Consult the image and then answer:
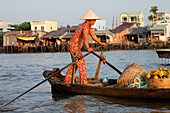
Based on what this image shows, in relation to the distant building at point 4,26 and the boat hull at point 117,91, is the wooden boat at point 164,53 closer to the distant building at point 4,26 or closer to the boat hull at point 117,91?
the boat hull at point 117,91

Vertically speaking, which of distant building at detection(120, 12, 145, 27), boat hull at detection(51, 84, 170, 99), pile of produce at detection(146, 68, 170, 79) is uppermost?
Answer: distant building at detection(120, 12, 145, 27)

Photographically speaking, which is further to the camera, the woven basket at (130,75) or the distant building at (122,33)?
the distant building at (122,33)

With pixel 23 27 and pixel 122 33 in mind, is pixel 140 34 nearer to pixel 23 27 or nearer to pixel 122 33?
pixel 122 33

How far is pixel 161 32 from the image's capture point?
40.9 m

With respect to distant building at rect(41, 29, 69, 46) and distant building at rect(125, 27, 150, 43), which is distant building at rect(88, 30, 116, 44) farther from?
distant building at rect(41, 29, 69, 46)

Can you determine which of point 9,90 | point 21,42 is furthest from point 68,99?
point 21,42

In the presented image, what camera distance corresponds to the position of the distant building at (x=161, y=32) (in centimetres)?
4043

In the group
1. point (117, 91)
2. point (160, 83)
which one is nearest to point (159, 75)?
point (160, 83)

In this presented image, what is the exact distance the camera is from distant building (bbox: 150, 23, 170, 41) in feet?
133

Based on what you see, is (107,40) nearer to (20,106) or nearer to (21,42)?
(21,42)

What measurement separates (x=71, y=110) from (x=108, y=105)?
83 cm

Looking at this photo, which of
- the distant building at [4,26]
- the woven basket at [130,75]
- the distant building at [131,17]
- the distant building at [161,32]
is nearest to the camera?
the woven basket at [130,75]

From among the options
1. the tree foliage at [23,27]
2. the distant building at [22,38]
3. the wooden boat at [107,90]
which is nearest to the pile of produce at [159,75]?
the wooden boat at [107,90]

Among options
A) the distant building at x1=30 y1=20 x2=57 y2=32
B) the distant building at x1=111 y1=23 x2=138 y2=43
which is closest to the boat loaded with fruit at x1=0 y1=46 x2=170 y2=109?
the distant building at x1=111 y1=23 x2=138 y2=43
